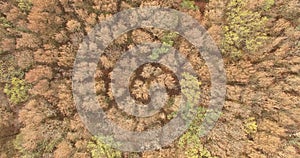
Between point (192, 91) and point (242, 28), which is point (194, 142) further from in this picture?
point (242, 28)

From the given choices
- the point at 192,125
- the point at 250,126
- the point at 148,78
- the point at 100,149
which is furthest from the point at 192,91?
the point at 100,149

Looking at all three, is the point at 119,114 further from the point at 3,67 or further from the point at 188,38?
the point at 3,67

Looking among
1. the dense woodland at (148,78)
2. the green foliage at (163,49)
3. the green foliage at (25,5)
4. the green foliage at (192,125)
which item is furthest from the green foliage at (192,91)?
the green foliage at (25,5)

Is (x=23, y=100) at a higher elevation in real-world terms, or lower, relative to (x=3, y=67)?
lower

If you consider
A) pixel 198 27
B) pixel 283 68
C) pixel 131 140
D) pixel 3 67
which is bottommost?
pixel 131 140

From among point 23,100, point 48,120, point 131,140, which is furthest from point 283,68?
point 23,100
